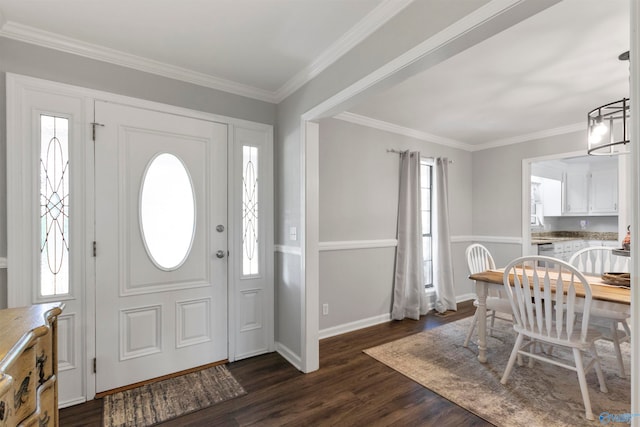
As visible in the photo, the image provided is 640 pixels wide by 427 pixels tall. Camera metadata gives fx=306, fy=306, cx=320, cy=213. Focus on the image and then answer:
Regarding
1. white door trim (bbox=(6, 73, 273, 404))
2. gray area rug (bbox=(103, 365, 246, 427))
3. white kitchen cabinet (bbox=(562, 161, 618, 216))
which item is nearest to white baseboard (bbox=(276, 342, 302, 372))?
gray area rug (bbox=(103, 365, 246, 427))

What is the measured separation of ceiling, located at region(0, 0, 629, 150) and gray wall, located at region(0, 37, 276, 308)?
64mm

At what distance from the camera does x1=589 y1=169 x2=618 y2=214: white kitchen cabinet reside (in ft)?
16.2

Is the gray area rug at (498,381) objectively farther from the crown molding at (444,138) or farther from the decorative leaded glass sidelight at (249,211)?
the crown molding at (444,138)

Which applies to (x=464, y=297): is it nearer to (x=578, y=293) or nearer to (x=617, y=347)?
(x=617, y=347)

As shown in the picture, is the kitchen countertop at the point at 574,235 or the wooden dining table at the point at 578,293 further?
the kitchen countertop at the point at 574,235

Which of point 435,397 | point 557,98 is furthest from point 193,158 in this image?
point 557,98

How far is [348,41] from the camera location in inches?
80.4

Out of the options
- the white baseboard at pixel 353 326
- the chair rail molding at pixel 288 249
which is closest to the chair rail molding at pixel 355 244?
the chair rail molding at pixel 288 249

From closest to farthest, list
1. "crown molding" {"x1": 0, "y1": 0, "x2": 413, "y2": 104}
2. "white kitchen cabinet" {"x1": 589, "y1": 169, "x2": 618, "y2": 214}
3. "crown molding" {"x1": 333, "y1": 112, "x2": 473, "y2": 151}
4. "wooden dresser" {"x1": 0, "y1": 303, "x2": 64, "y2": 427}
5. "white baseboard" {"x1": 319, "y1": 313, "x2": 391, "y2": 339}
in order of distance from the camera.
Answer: "wooden dresser" {"x1": 0, "y1": 303, "x2": 64, "y2": 427}
"crown molding" {"x1": 0, "y1": 0, "x2": 413, "y2": 104}
"white baseboard" {"x1": 319, "y1": 313, "x2": 391, "y2": 339}
"crown molding" {"x1": 333, "y1": 112, "x2": 473, "y2": 151}
"white kitchen cabinet" {"x1": 589, "y1": 169, "x2": 618, "y2": 214}

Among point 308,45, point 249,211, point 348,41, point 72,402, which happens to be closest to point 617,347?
point 348,41

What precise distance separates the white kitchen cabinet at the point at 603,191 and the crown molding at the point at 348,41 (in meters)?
5.36

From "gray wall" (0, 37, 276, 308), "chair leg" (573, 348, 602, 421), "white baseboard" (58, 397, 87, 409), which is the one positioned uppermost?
"gray wall" (0, 37, 276, 308)

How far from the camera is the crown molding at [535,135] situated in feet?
12.4

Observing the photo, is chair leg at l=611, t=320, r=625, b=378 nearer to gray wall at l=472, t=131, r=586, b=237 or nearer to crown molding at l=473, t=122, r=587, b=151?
gray wall at l=472, t=131, r=586, b=237
